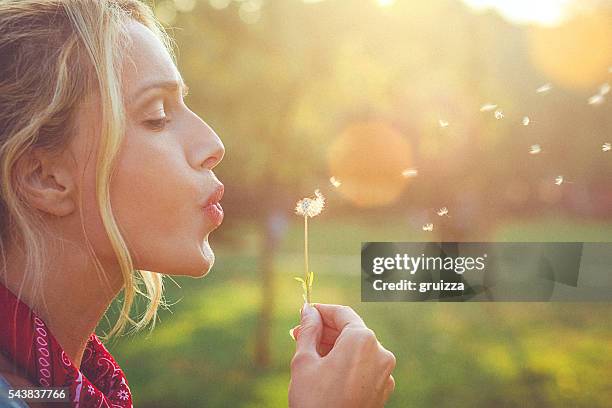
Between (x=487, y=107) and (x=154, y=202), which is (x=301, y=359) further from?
(x=487, y=107)

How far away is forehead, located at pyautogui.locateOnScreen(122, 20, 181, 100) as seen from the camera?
2.76ft

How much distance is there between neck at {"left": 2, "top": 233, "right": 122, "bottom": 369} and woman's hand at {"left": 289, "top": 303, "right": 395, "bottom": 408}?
0.28 m

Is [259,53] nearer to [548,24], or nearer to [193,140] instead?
[548,24]

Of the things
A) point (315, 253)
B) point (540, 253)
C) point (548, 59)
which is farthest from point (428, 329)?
point (548, 59)

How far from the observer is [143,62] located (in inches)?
33.5

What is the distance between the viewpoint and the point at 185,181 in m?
0.86

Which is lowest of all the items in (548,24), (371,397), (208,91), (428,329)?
(428,329)

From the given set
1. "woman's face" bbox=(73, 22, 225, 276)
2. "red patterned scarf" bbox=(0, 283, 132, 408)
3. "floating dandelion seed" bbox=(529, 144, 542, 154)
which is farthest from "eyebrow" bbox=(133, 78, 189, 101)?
"floating dandelion seed" bbox=(529, 144, 542, 154)

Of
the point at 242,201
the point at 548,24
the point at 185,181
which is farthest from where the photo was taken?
the point at 242,201

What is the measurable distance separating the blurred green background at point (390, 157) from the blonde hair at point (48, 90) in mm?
1680

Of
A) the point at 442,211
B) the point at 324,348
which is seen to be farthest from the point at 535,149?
the point at 324,348

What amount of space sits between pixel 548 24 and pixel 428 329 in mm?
1511

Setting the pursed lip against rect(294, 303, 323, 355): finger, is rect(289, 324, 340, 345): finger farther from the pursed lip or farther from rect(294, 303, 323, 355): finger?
the pursed lip

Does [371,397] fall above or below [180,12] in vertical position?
below
